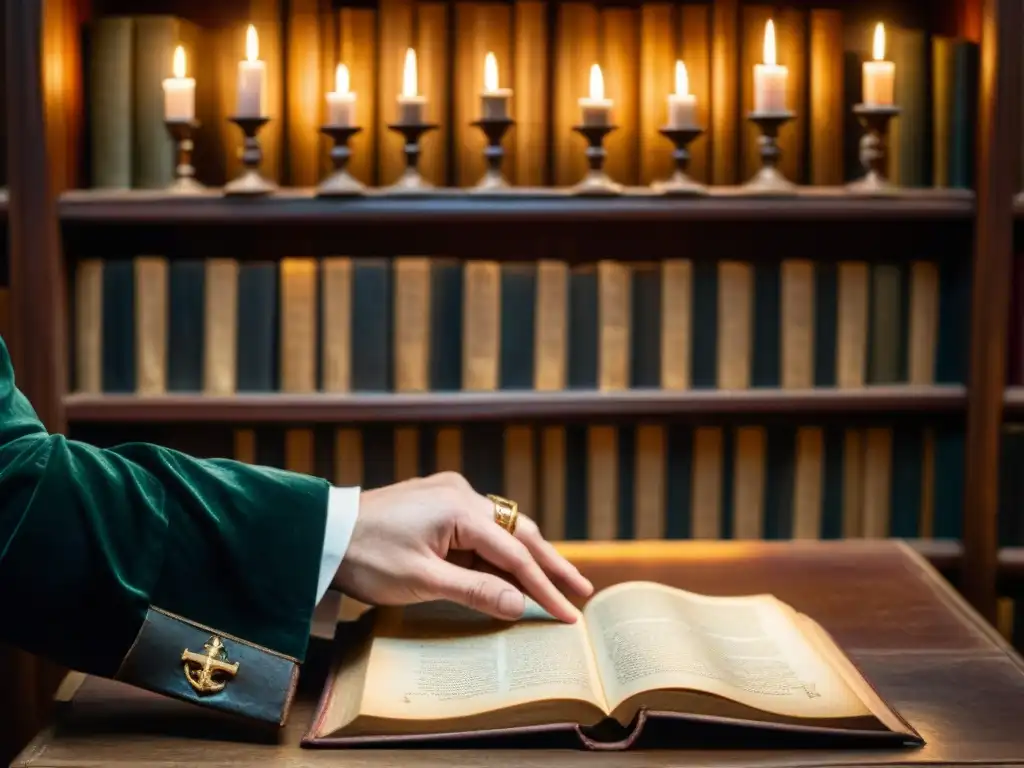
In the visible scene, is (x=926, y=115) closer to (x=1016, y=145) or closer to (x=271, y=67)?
(x=1016, y=145)

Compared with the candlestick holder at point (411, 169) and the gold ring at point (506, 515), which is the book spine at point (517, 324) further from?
the gold ring at point (506, 515)

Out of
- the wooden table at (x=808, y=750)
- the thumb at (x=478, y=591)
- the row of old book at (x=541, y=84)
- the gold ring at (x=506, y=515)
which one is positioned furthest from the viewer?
the row of old book at (x=541, y=84)

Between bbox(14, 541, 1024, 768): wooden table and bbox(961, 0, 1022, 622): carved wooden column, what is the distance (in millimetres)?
573

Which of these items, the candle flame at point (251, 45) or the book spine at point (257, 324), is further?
the book spine at point (257, 324)

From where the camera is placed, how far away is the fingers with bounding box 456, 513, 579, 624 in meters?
1.11

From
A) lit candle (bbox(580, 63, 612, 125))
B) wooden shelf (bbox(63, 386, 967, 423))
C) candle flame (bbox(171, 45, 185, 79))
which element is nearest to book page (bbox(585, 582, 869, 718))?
wooden shelf (bbox(63, 386, 967, 423))

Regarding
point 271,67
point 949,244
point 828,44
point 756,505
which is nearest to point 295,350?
point 271,67

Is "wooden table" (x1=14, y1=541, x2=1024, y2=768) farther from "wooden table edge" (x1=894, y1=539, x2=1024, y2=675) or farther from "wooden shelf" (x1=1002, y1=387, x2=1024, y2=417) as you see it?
"wooden shelf" (x1=1002, y1=387, x2=1024, y2=417)

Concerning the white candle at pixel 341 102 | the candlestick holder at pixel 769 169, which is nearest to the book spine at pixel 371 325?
the white candle at pixel 341 102

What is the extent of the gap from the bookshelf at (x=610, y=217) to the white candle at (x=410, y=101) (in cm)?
8

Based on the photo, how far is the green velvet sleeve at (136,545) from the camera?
0.95 metres

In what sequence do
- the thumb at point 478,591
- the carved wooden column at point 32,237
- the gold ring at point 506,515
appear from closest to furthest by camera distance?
1. the thumb at point 478,591
2. the gold ring at point 506,515
3. the carved wooden column at point 32,237

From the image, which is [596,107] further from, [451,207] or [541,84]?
[451,207]

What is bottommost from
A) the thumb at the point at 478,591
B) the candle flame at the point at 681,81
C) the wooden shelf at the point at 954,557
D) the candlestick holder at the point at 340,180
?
the wooden shelf at the point at 954,557
